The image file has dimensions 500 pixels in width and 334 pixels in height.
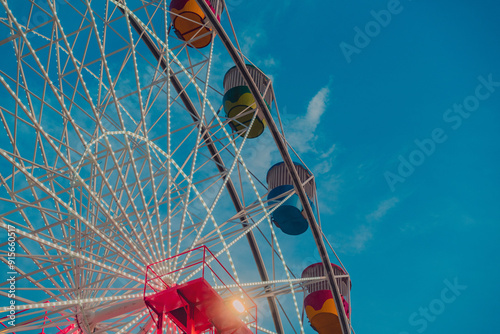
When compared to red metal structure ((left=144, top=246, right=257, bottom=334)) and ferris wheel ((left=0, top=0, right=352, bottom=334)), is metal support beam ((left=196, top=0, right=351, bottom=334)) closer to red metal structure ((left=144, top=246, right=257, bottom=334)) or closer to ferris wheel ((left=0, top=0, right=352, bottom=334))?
ferris wheel ((left=0, top=0, right=352, bottom=334))

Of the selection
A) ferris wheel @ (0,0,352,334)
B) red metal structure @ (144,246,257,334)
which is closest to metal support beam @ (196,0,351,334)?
ferris wheel @ (0,0,352,334)

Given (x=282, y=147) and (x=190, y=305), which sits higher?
(x=282, y=147)

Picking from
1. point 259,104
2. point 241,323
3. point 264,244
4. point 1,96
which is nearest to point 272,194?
point 259,104

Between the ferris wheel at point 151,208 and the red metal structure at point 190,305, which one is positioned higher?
the ferris wheel at point 151,208

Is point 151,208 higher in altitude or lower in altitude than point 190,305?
higher

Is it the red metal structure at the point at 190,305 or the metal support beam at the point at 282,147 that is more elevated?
the metal support beam at the point at 282,147

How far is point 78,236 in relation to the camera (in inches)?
536

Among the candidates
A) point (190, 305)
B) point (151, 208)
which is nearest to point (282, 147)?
point (151, 208)

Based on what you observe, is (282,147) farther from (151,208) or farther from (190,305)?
(190,305)

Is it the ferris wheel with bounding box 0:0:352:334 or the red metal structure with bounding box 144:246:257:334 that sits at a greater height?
the ferris wheel with bounding box 0:0:352:334

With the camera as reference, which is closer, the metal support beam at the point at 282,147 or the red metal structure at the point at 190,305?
the red metal structure at the point at 190,305

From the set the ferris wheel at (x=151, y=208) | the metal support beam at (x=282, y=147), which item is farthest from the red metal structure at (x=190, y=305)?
the metal support beam at (x=282, y=147)

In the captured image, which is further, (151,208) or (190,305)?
(151,208)

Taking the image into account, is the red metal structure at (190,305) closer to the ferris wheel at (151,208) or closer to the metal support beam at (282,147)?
the ferris wheel at (151,208)
